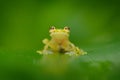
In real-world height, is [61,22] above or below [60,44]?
above

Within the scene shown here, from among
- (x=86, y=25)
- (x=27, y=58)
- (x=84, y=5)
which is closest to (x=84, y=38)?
(x=86, y=25)

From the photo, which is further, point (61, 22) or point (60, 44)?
point (61, 22)

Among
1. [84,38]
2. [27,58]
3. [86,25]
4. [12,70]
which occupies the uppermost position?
[86,25]

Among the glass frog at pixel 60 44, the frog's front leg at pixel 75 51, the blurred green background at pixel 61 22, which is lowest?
the frog's front leg at pixel 75 51

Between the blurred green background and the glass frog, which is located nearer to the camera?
the glass frog

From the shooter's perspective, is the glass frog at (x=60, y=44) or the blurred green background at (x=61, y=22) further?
the blurred green background at (x=61, y=22)

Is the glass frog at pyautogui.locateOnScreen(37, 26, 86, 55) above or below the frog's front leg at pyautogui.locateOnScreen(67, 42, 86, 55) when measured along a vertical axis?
above

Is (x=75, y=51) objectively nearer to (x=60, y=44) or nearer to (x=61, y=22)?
(x=60, y=44)

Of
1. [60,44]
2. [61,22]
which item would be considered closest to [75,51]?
[60,44]

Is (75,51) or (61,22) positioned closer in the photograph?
(75,51)

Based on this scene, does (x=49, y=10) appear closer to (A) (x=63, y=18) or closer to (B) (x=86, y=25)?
(A) (x=63, y=18)

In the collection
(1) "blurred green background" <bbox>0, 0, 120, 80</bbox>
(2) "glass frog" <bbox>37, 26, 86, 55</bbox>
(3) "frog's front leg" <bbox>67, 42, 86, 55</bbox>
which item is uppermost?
(1) "blurred green background" <bbox>0, 0, 120, 80</bbox>
